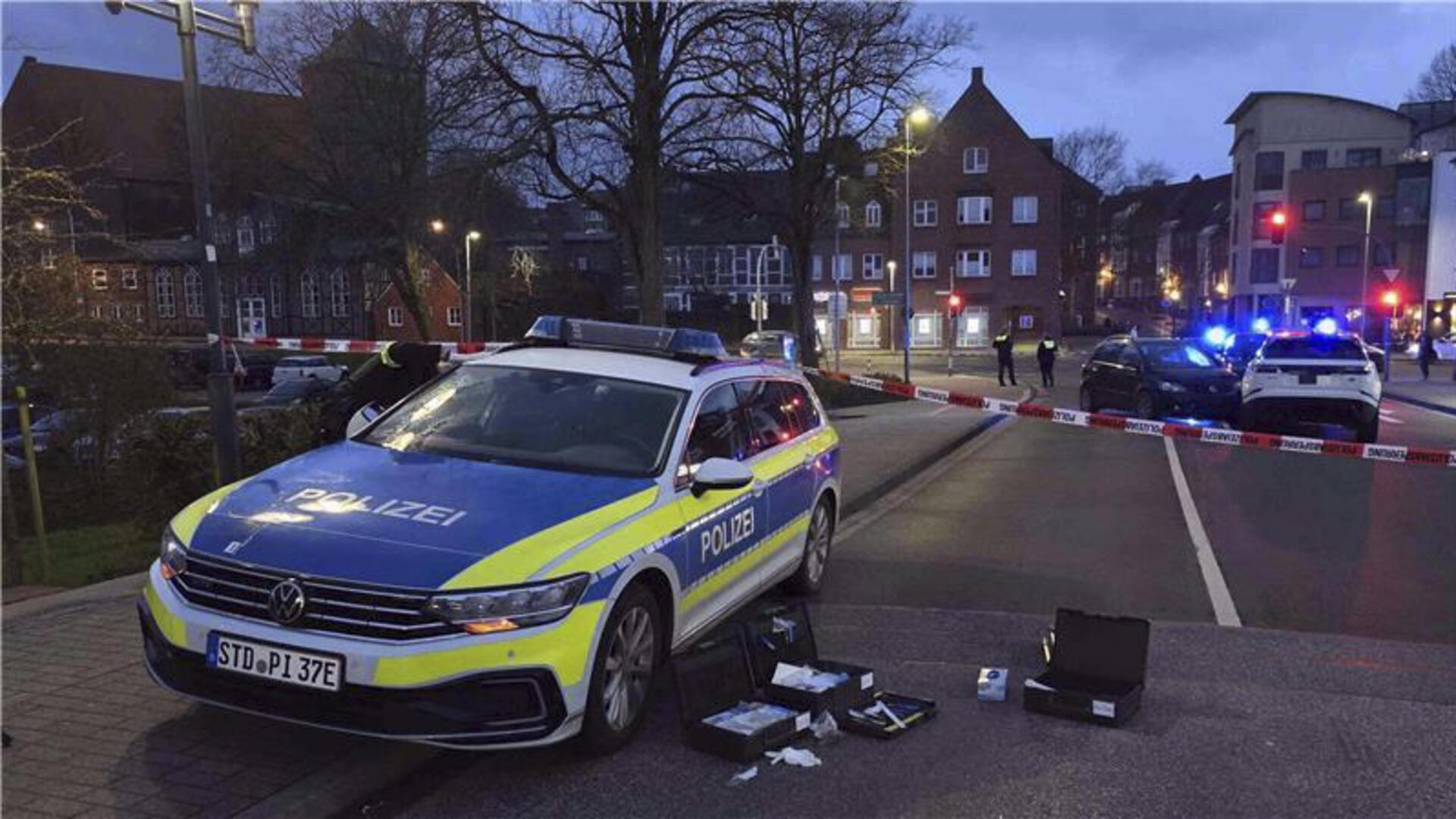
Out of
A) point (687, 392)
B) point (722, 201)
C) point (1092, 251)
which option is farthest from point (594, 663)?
point (1092, 251)

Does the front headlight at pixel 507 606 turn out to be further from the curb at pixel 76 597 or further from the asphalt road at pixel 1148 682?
the curb at pixel 76 597

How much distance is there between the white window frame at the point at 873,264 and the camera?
65.9 metres

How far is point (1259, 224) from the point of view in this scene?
7238cm

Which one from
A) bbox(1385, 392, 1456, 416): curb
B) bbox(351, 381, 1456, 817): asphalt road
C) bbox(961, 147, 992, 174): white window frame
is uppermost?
bbox(961, 147, 992, 174): white window frame

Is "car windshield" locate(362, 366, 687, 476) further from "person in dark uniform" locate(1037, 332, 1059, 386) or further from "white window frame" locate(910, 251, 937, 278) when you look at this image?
"white window frame" locate(910, 251, 937, 278)

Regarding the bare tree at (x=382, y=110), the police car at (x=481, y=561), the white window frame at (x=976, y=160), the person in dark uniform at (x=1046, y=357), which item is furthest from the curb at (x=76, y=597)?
the white window frame at (x=976, y=160)

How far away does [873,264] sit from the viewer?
66.0 m

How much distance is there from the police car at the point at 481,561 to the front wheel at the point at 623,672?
0.01m

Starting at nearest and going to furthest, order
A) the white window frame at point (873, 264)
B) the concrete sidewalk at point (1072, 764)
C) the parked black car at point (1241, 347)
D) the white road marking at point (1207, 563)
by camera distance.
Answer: the concrete sidewalk at point (1072, 764), the white road marking at point (1207, 563), the parked black car at point (1241, 347), the white window frame at point (873, 264)

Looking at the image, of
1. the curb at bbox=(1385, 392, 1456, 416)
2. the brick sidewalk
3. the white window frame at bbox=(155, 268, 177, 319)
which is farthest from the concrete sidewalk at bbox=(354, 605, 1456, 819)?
the white window frame at bbox=(155, 268, 177, 319)

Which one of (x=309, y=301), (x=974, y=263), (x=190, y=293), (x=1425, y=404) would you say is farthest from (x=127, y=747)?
(x=190, y=293)

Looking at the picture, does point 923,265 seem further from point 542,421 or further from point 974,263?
point 542,421

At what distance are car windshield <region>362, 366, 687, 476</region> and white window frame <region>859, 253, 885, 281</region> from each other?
61.7 meters

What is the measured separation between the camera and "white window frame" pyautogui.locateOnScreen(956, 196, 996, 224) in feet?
208
